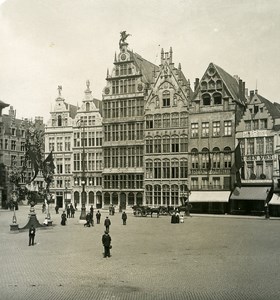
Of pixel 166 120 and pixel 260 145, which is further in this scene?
pixel 166 120

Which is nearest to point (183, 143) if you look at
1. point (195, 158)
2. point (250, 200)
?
point (195, 158)

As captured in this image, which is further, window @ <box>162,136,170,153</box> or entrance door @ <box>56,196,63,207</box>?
entrance door @ <box>56,196,63,207</box>

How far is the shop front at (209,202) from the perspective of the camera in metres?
47.0

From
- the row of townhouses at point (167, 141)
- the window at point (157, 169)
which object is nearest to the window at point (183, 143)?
the row of townhouses at point (167, 141)

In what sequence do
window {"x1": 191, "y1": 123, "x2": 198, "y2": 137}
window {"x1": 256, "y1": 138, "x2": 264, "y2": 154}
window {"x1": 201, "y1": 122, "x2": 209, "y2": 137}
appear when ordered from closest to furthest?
window {"x1": 256, "y1": 138, "x2": 264, "y2": 154}
window {"x1": 201, "y1": 122, "x2": 209, "y2": 137}
window {"x1": 191, "y1": 123, "x2": 198, "y2": 137}

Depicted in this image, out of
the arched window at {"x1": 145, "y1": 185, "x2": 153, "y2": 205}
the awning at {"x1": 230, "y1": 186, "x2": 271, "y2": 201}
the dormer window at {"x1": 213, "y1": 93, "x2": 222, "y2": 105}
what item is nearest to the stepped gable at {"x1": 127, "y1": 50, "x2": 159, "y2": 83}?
the dormer window at {"x1": 213, "y1": 93, "x2": 222, "y2": 105}

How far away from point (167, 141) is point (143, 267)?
37668 mm

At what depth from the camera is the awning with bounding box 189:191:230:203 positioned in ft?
154

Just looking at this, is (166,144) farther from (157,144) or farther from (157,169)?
(157,169)

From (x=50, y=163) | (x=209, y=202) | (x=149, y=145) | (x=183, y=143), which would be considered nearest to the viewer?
→ (x=50, y=163)

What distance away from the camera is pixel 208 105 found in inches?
1998

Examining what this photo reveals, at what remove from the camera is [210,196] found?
47844 mm

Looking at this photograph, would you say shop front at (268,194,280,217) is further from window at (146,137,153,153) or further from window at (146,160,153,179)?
window at (146,137,153,153)

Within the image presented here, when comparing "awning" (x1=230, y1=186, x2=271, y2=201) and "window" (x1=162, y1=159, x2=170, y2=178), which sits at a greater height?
"window" (x1=162, y1=159, x2=170, y2=178)
